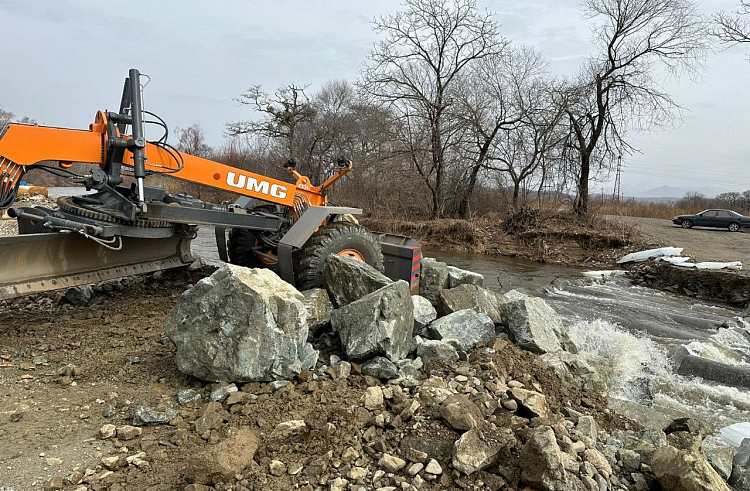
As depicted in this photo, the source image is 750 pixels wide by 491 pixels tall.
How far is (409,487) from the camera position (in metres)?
2.30

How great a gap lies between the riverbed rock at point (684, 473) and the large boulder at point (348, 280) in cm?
251

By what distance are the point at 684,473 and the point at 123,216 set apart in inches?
183

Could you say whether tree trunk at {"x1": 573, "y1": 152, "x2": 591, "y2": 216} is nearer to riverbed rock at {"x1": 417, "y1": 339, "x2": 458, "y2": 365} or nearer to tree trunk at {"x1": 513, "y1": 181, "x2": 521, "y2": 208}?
tree trunk at {"x1": 513, "y1": 181, "x2": 521, "y2": 208}

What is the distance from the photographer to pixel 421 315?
452cm

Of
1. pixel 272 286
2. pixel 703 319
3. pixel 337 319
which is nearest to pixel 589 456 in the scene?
pixel 337 319

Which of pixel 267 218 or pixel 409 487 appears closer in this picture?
pixel 409 487

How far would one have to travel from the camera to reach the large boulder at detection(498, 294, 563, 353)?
458 cm

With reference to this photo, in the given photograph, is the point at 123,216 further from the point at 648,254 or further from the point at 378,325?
the point at 648,254

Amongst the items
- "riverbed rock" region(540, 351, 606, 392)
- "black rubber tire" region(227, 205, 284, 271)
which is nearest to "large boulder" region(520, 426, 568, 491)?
"riverbed rock" region(540, 351, 606, 392)

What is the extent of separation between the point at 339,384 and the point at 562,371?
212 cm

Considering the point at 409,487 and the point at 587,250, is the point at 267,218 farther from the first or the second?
the point at 587,250

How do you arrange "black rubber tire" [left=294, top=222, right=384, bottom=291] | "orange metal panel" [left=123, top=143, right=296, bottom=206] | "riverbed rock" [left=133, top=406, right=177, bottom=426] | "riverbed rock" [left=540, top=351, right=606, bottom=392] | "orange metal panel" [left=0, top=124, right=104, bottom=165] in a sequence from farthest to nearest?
"black rubber tire" [left=294, top=222, right=384, bottom=291]
"orange metal panel" [left=123, top=143, right=296, bottom=206]
"riverbed rock" [left=540, top=351, right=606, bottom=392]
"orange metal panel" [left=0, top=124, right=104, bottom=165]
"riverbed rock" [left=133, top=406, right=177, bottom=426]

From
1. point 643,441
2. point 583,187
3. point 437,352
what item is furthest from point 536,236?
point 643,441

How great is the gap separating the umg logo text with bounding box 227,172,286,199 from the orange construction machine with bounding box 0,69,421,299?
1 centimetres
